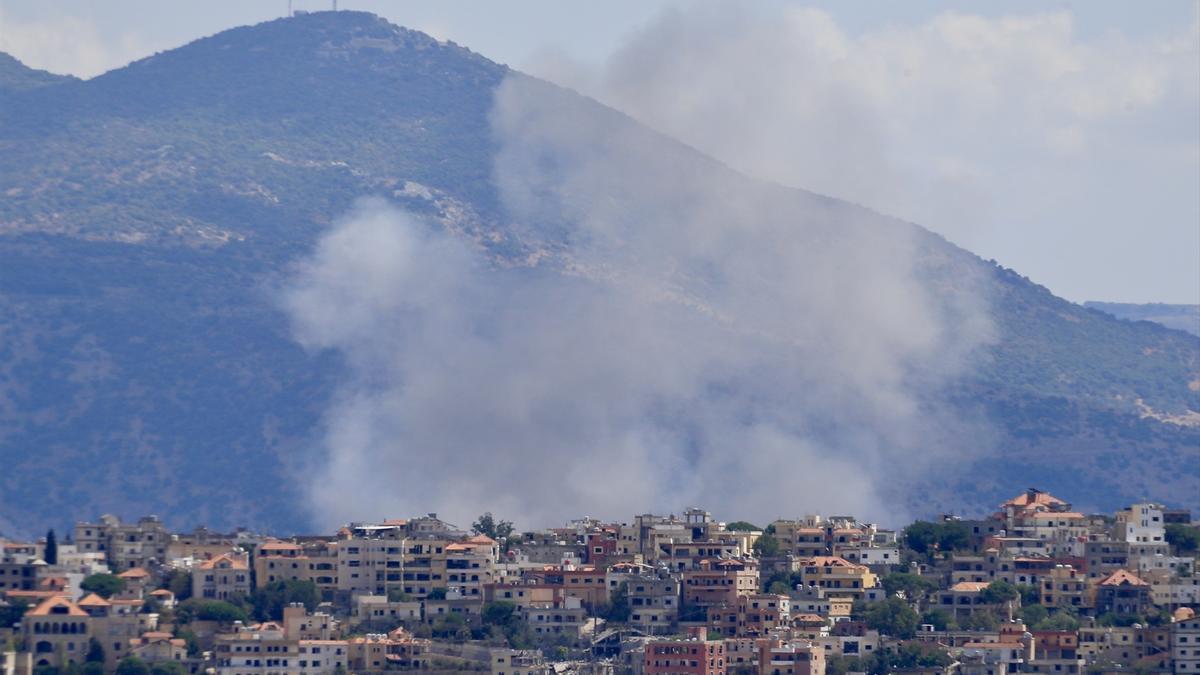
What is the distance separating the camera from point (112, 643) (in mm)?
123625

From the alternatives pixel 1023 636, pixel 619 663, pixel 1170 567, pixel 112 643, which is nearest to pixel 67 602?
pixel 112 643

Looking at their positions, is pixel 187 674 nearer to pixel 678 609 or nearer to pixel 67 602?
pixel 67 602

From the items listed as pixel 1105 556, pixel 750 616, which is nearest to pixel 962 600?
pixel 750 616

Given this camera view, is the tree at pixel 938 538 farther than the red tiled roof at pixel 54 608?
Yes

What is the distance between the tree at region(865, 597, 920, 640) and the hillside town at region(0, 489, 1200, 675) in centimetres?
10

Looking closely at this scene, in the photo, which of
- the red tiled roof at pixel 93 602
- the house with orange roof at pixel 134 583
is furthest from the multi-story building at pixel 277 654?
the house with orange roof at pixel 134 583

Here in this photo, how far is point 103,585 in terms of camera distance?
130m

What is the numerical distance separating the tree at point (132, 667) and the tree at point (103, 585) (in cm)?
859

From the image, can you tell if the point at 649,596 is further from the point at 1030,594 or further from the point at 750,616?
the point at 1030,594

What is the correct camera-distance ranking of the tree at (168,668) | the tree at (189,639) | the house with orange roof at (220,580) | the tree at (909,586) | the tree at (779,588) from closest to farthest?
the tree at (168,668) → the tree at (189,639) → the house with orange roof at (220,580) → the tree at (779,588) → the tree at (909,586)

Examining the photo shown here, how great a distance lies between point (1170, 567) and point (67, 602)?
1546 inches

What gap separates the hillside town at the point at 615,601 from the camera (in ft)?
407

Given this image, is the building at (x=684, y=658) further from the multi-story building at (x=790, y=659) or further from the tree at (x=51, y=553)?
the tree at (x=51, y=553)

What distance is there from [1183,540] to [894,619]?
19.9 m
